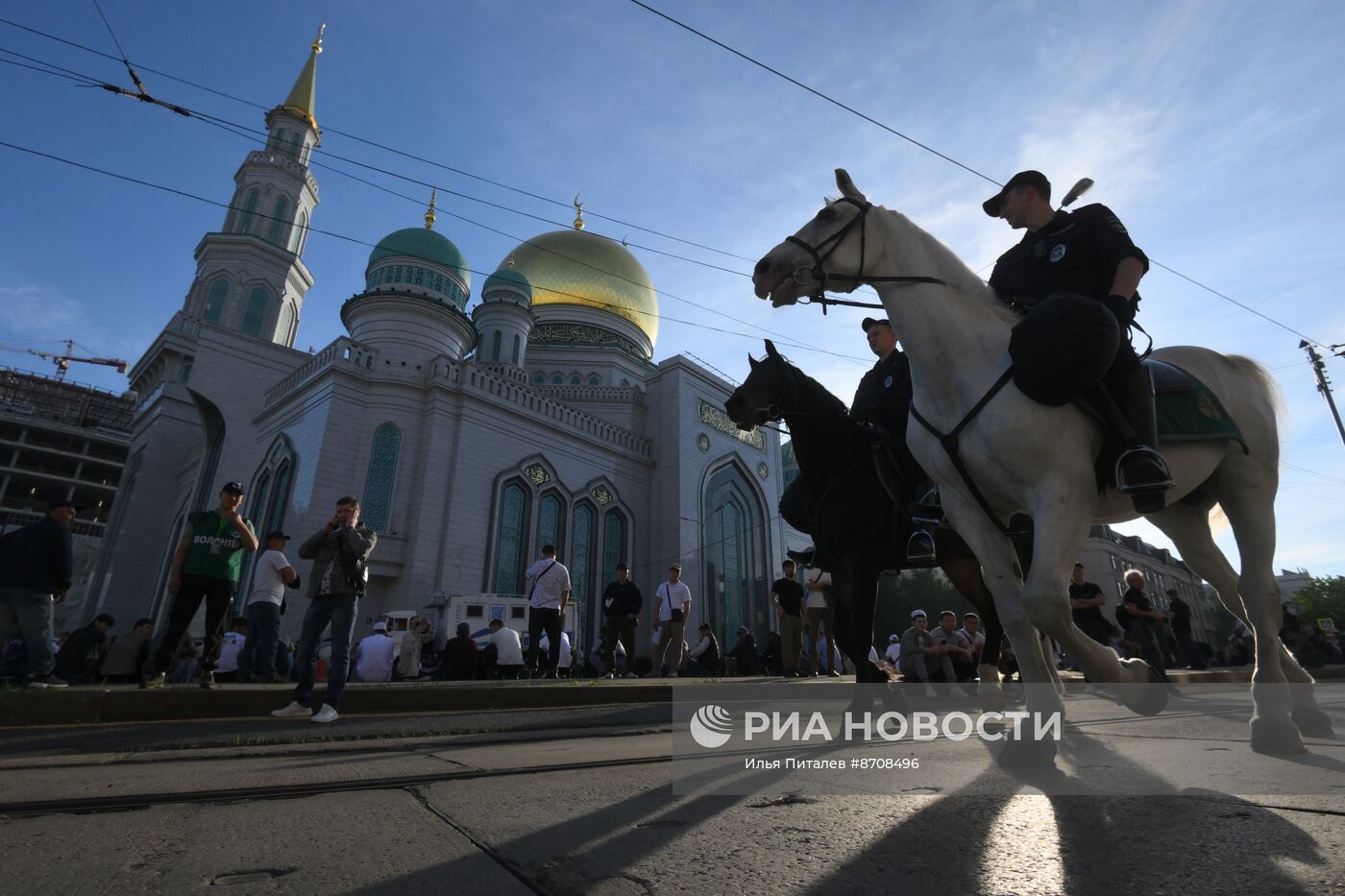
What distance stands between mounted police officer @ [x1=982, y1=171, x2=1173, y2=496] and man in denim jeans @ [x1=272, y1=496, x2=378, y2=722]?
4.22 metres

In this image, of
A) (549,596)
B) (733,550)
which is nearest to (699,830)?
(549,596)

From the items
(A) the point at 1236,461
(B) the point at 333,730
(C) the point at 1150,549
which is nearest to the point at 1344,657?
(A) the point at 1236,461

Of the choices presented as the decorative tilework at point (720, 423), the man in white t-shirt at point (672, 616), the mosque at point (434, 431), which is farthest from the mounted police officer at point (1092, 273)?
the decorative tilework at point (720, 423)

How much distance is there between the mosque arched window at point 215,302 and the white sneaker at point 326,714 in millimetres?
27774

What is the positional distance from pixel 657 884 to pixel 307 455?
67.7 feet

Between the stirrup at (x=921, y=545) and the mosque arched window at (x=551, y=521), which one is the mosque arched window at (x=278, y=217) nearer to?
the mosque arched window at (x=551, y=521)

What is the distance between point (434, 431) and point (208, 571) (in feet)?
47.3

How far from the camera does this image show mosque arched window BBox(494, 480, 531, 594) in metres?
20.5

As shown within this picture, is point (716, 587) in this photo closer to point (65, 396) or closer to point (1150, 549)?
point (1150, 549)

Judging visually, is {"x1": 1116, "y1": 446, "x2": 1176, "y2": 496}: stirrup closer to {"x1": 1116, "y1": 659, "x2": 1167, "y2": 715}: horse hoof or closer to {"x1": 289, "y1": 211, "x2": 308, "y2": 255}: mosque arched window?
{"x1": 1116, "y1": 659, "x2": 1167, "y2": 715}: horse hoof

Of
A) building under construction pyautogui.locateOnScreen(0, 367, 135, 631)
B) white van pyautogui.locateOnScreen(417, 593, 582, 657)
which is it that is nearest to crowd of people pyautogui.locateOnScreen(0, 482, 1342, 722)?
white van pyautogui.locateOnScreen(417, 593, 582, 657)

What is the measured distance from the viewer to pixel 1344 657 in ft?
57.7

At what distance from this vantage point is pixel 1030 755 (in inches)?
76.9

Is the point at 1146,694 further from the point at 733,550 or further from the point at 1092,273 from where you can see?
the point at 733,550
